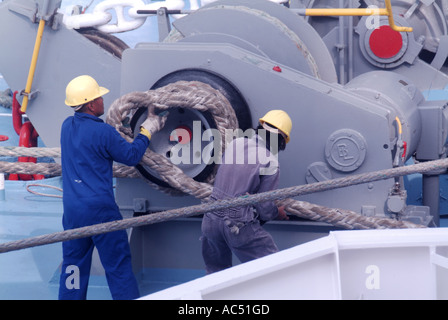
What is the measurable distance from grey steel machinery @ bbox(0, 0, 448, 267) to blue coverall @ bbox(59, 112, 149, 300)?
45cm

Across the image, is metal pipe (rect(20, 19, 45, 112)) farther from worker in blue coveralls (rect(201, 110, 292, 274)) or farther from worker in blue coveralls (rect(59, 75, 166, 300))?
worker in blue coveralls (rect(201, 110, 292, 274))

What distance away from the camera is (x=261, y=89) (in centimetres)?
354

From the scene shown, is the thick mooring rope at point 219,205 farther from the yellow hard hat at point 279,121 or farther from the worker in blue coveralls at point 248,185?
the yellow hard hat at point 279,121

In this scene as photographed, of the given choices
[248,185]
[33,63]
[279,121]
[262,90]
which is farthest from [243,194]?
[33,63]

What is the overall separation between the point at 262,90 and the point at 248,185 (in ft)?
2.49

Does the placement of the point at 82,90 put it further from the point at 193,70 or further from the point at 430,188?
the point at 430,188

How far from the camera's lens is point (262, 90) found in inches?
140

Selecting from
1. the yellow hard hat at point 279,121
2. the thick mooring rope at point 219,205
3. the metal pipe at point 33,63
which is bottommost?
the thick mooring rope at point 219,205

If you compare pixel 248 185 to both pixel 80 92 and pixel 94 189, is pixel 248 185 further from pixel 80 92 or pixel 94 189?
pixel 80 92

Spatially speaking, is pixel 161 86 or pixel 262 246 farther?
pixel 161 86

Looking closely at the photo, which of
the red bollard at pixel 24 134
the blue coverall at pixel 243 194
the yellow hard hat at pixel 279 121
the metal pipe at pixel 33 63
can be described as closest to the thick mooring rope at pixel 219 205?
the blue coverall at pixel 243 194

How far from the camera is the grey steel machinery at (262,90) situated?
347 centimetres
